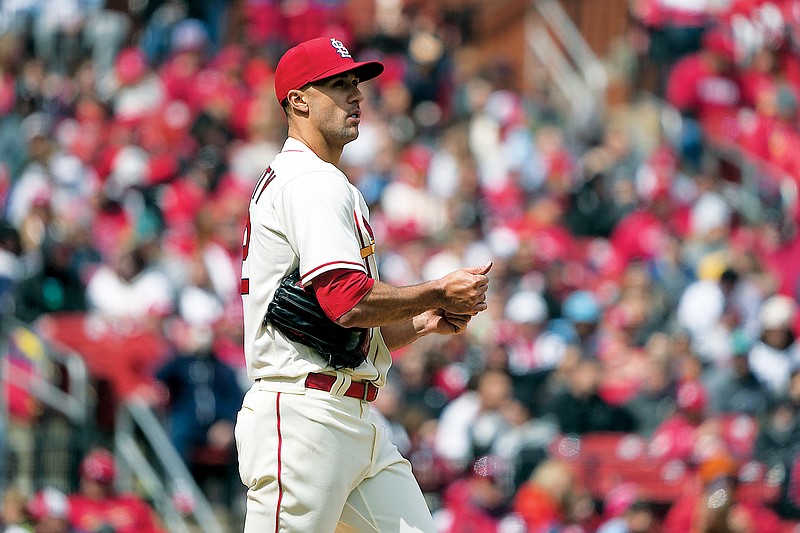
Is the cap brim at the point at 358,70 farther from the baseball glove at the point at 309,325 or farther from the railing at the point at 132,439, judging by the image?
the railing at the point at 132,439

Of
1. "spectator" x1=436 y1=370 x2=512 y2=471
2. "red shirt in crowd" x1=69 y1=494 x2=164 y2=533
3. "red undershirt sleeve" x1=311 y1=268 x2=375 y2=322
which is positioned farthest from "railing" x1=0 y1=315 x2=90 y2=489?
"red undershirt sleeve" x1=311 y1=268 x2=375 y2=322

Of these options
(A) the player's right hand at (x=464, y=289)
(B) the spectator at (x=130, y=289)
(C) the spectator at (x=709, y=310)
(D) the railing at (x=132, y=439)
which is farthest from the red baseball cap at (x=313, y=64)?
(C) the spectator at (x=709, y=310)

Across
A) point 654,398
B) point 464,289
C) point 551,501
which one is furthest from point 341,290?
point 654,398

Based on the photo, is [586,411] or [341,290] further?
[586,411]

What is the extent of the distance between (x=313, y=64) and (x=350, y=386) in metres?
1.02

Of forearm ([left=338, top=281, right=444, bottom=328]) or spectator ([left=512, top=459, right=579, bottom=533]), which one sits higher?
forearm ([left=338, top=281, right=444, bottom=328])

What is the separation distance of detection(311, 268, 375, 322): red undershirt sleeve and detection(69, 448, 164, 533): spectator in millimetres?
5019

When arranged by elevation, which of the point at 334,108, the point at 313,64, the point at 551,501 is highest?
the point at 313,64

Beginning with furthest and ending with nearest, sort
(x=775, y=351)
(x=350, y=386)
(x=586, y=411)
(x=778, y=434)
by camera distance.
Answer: (x=775, y=351) → (x=586, y=411) → (x=778, y=434) → (x=350, y=386)

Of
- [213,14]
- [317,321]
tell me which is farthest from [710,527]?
[213,14]

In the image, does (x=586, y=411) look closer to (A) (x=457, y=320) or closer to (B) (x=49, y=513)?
(B) (x=49, y=513)

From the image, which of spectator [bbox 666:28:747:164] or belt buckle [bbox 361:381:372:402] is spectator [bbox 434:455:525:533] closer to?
belt buckle [bbox 361:381:372:402]

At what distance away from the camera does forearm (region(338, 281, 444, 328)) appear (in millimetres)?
4258

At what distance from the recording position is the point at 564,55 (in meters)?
17.1
